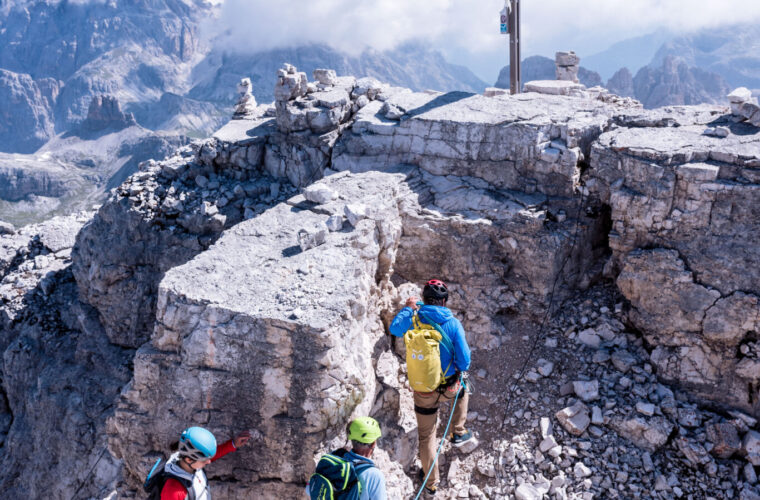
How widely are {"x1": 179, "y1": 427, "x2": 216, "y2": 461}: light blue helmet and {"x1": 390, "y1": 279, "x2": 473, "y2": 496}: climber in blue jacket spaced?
2066 mm

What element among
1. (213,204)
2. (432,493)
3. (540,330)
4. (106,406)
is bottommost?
(106,406)

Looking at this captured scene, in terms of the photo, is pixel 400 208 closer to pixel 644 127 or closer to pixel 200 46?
pixel 644 127

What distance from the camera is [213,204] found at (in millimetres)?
11797

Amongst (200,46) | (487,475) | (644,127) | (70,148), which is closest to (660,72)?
(644,127)

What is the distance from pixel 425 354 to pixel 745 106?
6029mm

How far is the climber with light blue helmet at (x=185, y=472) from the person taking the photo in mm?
4203

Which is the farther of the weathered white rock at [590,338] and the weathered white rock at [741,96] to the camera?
the weathered white rock at [741,96]

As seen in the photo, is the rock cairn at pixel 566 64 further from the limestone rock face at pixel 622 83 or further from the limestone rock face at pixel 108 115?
the limestone rock face at pixel 108 115

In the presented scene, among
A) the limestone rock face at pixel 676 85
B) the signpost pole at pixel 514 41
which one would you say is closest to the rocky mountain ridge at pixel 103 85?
the limestone rock face at pixel 676 85

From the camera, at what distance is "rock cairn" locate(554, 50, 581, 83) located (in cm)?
1783

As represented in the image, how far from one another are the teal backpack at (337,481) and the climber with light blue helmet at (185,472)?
87 cm

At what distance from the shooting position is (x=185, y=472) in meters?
4.29

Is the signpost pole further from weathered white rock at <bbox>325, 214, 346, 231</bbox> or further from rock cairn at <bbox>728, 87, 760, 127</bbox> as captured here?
weathered white rock at <bbox>325, 214, 346, 231</bbox>

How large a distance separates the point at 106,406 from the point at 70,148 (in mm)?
133710
